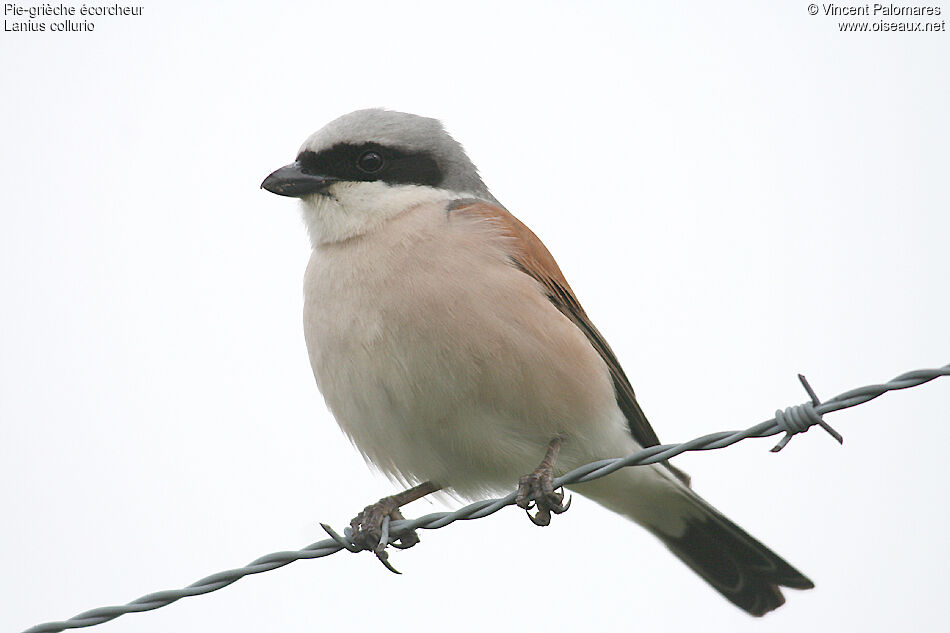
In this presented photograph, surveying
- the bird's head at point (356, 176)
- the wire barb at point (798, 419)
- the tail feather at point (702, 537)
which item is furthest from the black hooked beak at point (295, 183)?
the wire barb at point (798, 419)

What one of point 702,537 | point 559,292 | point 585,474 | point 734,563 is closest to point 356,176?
point 559,292

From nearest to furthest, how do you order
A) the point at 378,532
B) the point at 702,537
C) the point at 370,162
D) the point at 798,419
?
the point at 798,419, the point at 378,532, the point at 370,162, the point at 702,537

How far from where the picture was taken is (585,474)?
3.42 m

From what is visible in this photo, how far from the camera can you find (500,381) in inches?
157

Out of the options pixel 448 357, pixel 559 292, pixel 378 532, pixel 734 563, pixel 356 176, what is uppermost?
pixel 356 176

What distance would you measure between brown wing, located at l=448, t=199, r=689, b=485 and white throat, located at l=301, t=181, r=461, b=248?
25 cm

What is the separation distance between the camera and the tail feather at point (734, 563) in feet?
14.8

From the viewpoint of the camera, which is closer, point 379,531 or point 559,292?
point 379,531

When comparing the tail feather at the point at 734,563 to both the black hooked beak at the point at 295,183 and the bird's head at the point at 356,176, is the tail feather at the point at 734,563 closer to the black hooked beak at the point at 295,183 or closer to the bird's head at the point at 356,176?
the bird's head at the point at 356,176

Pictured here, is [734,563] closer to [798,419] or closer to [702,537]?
[702,537]

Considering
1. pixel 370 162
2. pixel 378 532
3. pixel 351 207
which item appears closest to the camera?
pixel 378 532

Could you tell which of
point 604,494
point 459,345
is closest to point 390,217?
point 459,345

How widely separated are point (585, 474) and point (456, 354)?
759 mm

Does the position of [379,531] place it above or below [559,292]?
below
